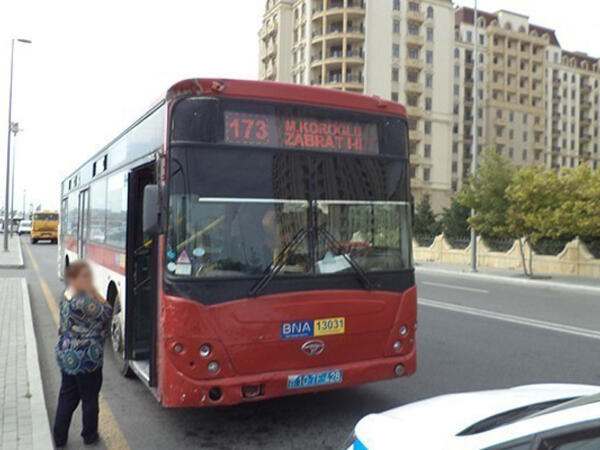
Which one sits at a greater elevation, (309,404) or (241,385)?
(241,385)

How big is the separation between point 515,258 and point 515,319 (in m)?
17.6

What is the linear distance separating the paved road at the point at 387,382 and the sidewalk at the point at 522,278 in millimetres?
8272

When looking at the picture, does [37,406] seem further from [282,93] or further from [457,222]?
[457,222]

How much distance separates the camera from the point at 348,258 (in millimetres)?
5305

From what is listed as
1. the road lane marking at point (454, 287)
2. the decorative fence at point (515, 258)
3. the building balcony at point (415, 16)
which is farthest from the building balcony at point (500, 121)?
the road lane marking at point (454, 287)

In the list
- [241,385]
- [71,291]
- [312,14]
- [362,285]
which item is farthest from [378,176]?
[312,14]

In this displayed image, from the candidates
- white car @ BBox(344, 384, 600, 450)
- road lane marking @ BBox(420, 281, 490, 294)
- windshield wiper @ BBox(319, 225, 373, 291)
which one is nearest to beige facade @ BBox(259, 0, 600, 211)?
road lane marking @ BBox(420, 281, 490, 294)

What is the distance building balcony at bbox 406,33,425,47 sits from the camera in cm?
7381

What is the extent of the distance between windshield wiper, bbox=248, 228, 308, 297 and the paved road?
1.31 meters

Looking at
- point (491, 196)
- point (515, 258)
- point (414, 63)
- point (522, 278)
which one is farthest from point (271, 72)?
point (522, 278)

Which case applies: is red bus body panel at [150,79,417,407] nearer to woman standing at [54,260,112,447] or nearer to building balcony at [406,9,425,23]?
woman standing at [54,260,112,447]

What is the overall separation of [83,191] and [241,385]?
713 cm

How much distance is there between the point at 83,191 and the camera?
10.7 meters

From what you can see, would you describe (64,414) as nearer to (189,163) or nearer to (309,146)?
(189,163)
